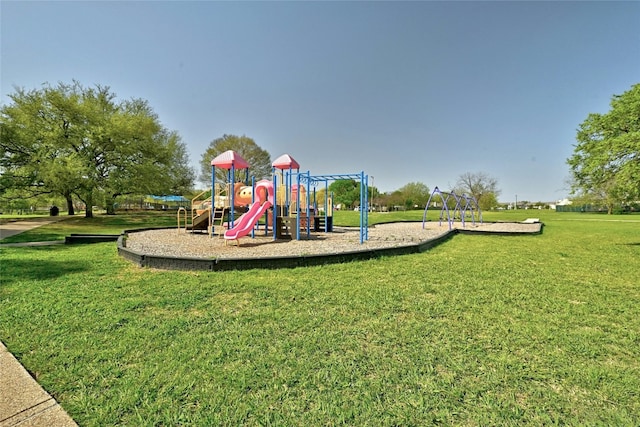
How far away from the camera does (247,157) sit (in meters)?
39.0

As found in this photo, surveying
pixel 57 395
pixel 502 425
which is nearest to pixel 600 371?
pixel 502 425

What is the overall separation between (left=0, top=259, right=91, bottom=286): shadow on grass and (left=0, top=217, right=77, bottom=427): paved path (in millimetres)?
3917

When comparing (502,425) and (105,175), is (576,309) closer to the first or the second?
(502,425)

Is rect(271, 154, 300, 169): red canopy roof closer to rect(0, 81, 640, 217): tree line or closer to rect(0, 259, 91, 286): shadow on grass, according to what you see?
rect(0, 259, 91, 286): shadow on grass

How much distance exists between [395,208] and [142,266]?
2700 inches

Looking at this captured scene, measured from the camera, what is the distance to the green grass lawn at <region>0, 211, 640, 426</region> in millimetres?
1921

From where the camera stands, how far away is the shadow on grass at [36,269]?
17.6 feet

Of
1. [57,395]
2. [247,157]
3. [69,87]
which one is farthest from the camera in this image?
[247,157]

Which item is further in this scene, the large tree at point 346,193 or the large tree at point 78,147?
the large tree at point 346,193

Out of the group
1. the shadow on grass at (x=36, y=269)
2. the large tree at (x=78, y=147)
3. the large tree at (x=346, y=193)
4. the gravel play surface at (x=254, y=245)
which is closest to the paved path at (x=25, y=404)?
the gravel play surface at (x=254, y=245)

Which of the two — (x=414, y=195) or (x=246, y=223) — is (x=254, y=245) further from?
(x=414, y=195)

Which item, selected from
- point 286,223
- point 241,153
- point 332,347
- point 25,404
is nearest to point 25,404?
point 25,404

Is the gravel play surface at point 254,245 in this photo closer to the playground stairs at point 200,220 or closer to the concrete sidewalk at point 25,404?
the playground stairs at point 200,220

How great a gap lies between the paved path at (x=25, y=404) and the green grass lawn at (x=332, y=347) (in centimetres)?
7
